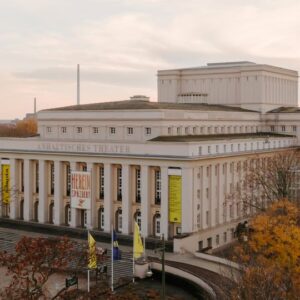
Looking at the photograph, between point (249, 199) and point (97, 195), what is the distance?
1790 centimetres

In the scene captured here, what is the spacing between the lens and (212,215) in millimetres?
63250

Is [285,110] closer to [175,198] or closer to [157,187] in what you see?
[157,187]

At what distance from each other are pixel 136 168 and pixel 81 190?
7.38 meters

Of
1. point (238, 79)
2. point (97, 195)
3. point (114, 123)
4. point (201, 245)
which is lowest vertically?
point (201, 245)

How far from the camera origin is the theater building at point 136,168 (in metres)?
59.6

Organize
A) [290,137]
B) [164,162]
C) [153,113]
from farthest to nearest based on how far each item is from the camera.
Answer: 1. [290,137]
2. [153,113]
3. [164,162]

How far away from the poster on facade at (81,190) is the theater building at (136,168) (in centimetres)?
11

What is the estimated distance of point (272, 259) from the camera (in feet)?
137

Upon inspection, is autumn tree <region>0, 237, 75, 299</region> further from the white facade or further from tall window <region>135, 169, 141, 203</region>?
the white facade

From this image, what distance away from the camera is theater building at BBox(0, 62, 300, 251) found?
59.6 meters

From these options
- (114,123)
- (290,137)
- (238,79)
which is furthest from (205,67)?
(114,123)

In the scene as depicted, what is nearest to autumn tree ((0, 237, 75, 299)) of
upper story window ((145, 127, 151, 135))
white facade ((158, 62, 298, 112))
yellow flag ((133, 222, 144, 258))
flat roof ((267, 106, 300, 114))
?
yellow flag ((133, 222, 144, 258))

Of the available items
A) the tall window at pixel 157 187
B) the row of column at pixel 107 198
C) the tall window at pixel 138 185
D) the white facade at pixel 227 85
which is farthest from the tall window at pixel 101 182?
the white facade at pixel 227 85

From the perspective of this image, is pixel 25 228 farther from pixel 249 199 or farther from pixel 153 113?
pixel 249 199
